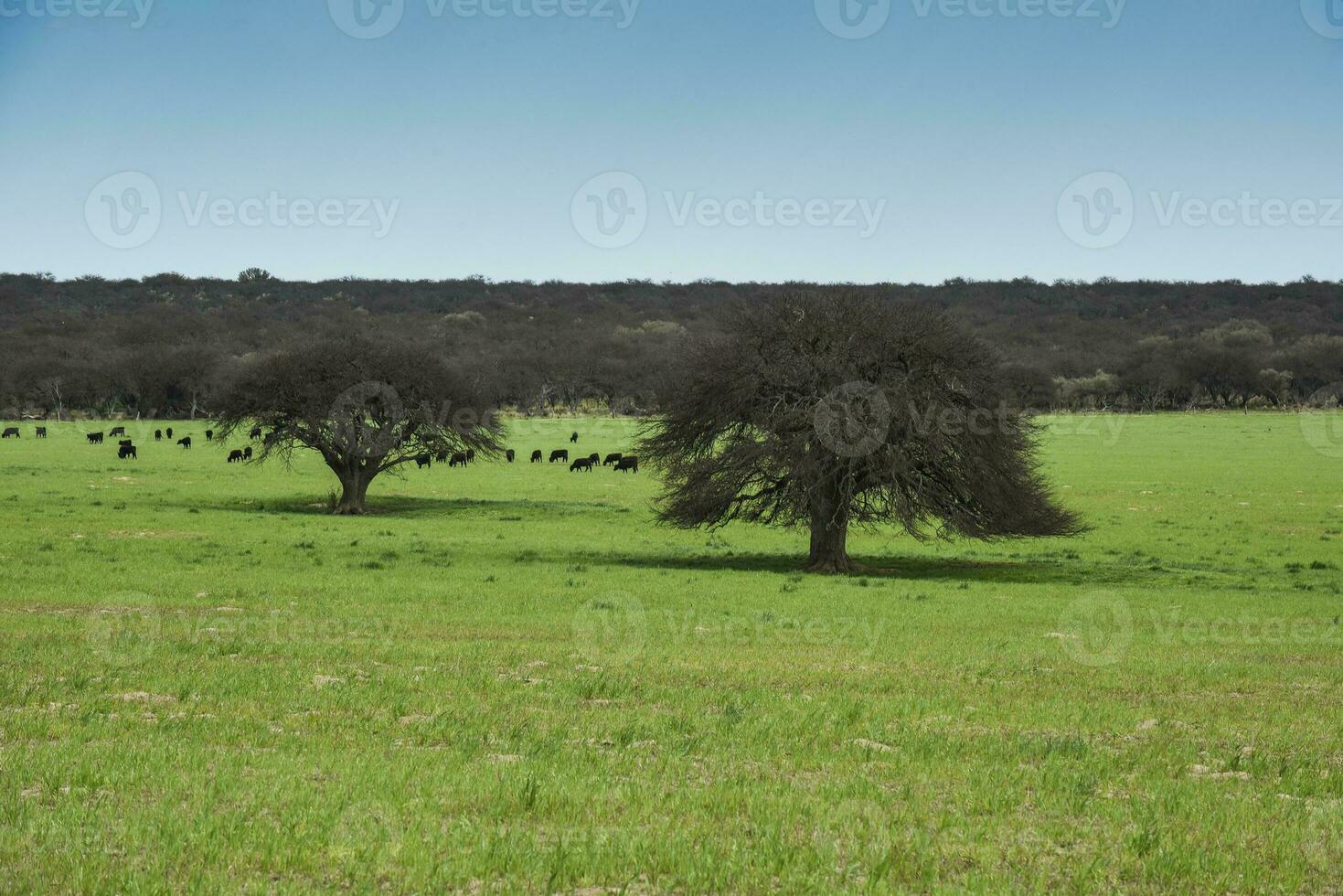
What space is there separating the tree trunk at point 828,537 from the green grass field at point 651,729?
2.28 metres

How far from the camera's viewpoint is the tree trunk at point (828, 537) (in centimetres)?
3362

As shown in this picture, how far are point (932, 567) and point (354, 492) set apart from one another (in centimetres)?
2538

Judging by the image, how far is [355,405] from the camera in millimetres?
50531

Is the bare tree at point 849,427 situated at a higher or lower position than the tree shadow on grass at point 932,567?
higher

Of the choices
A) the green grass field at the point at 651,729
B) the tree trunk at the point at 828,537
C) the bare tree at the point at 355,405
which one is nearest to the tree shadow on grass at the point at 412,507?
the bare tree at the point at 355,405

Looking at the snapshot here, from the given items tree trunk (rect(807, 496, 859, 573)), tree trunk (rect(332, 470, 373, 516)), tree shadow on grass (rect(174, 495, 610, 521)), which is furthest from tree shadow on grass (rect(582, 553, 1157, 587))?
tree trunk (rect(332, 470, 373, 516))

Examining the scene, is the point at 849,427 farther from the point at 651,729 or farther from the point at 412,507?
the point at 412,507

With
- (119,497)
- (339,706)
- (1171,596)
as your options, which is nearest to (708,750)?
(339,706)

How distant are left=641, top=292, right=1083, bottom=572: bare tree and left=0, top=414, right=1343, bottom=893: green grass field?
2297mm

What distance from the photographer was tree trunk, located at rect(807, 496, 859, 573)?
1324 inches

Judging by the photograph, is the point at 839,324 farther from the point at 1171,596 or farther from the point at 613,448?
the point at 613,448

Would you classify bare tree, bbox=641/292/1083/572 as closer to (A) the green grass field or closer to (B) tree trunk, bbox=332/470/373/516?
(A) the green grass field

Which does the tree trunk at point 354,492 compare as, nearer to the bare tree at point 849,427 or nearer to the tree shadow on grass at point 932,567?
the tree shadow on grass at point 932,567

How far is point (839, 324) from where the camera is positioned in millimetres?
33906
